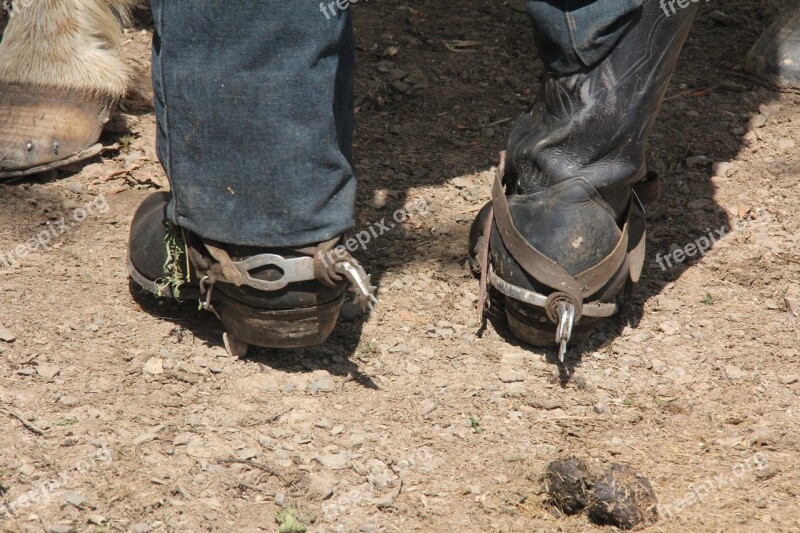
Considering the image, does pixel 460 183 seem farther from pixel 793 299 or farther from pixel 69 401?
pixel 69 401

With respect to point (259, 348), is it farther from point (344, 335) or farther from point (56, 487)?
point (56, 487)

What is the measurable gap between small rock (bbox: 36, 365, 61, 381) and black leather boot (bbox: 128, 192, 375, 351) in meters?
0.22

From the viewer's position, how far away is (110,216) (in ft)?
7.05

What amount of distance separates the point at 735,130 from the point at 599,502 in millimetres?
1397

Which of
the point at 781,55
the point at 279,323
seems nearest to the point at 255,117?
the point at 279,323

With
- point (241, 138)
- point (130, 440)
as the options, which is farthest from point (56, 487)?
point (241, 138)

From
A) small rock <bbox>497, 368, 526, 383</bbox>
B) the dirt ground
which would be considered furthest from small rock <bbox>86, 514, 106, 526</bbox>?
small rock <bbox>497, 368, 526, 383</bbox>

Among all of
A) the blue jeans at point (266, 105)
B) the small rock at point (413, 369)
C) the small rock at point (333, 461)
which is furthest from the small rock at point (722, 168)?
the small rock at point (333, 461)

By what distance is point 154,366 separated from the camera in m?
1.74

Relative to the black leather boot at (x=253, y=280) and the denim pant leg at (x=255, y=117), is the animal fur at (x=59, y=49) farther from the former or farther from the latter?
the denim pant leg at (x=255, y=117)

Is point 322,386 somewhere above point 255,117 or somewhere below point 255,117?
below

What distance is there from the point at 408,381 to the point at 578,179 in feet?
1.61

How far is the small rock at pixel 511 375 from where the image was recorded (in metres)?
1.79

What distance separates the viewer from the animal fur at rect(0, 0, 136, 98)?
2254 millimetres
